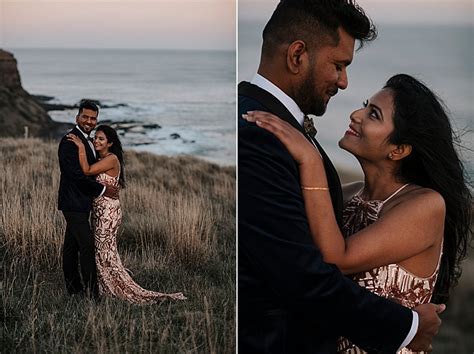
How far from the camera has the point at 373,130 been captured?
170 inches

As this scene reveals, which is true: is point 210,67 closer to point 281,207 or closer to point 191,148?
point 191,148

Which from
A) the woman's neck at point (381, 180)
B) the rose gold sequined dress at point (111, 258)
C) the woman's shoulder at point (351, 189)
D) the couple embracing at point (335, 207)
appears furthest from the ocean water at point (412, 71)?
the rose gold sequined dress at point (111, 258)

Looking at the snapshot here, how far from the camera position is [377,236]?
13.3ft

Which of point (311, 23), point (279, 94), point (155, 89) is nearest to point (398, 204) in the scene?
point (279, 94)

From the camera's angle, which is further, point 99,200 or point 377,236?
point 99,200

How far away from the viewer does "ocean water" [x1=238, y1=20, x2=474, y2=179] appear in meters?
4.90

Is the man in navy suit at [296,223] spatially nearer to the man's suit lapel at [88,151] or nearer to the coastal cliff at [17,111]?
the man's suit lapel at [88,151]

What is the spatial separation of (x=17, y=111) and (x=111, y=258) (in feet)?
3.03

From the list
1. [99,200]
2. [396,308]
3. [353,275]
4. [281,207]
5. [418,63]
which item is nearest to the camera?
[281,207]

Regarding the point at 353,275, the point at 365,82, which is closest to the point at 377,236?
the point at 353,275

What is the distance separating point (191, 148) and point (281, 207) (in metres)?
1.28

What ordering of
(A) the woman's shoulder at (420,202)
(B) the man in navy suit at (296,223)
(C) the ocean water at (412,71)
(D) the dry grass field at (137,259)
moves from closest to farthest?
(B) the man in navy suit at (296,223) < (A) the woman's shoulder at (420,202) < (D) the dry grass field at (137,259) < (C) the ocean water at (412,71)

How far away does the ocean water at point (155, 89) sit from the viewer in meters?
4.66

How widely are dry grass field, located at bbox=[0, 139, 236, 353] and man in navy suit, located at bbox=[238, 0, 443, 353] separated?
0.46 metres
